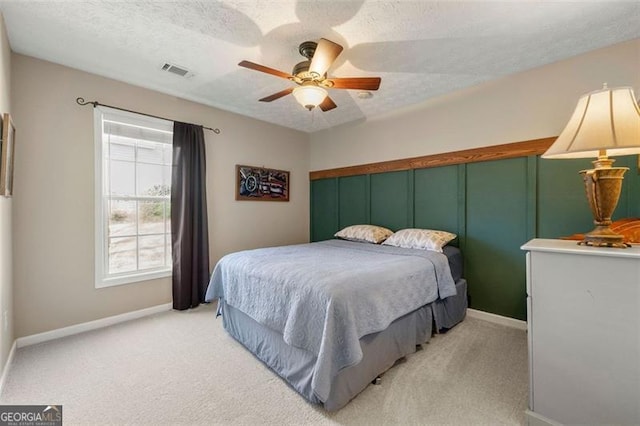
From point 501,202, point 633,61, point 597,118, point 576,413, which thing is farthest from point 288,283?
point 633,61

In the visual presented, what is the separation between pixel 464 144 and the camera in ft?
10.5

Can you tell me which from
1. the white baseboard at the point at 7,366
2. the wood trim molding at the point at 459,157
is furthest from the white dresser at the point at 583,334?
the white baseboard at the point at 7,366

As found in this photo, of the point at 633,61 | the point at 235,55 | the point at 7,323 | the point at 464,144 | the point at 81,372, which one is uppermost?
the point at 235,55

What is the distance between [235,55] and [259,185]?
2.02 metres

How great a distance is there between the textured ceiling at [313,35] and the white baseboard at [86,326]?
255cm

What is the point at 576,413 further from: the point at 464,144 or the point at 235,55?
the point at 235,55

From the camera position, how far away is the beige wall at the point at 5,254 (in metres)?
1.92

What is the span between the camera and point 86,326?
2764 mm

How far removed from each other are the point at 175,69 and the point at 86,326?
274cm

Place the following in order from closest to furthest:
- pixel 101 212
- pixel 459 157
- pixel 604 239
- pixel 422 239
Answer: pixel 604 239 → pixel 101 212 → pixel 422 239 → pixel 459 157

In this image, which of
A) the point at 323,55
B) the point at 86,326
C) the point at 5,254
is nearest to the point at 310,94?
the point at 323,55

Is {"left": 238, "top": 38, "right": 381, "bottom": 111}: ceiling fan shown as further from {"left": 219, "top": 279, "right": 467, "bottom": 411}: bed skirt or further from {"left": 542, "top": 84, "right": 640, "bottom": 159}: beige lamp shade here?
{"left": 219, "top": 279, "right": 467, "bottom": 411}: bed skirt

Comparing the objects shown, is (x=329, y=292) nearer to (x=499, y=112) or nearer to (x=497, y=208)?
(x=497, y=208)

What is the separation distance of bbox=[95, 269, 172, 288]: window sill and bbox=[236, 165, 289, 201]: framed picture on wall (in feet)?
4.46
